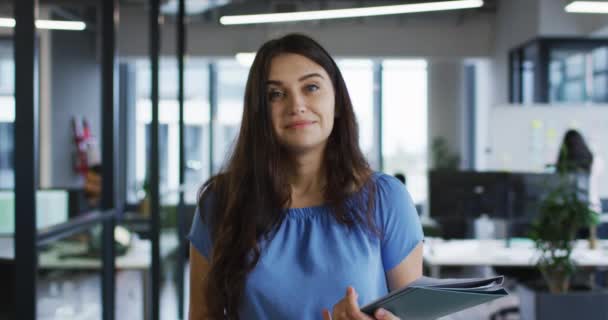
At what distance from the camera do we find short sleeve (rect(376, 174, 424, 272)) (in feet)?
5.17

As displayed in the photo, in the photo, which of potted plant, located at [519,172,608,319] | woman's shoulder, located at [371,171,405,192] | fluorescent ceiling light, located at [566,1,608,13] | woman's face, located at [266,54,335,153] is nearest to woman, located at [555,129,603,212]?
potted plant, located at [519,172,608,319]

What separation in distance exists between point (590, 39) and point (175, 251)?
19.8 ft

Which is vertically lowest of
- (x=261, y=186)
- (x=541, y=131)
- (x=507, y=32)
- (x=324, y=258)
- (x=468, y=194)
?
(x=468, y=194)

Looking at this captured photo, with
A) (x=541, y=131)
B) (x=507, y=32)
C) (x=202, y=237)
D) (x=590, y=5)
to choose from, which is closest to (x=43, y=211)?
(x=202, y=237)

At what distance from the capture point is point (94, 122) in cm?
1027

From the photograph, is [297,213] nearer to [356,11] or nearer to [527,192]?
[527,192]

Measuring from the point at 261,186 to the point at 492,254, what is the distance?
3.84m

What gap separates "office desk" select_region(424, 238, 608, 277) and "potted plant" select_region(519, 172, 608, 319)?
32 cm

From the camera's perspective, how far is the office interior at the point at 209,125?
270 cm

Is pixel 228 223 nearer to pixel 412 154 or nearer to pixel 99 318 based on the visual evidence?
pixel 99 318

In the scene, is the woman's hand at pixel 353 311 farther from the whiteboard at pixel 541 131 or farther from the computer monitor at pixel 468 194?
the whiteboard at pixel 541 131

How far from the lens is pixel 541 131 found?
7902mm

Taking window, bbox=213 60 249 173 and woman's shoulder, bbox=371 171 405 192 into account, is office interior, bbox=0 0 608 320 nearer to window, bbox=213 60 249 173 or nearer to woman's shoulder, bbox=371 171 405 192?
window, bbox=213 60 249 173

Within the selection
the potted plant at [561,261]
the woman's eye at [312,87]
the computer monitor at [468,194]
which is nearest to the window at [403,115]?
the computer monitor at [468,194]
